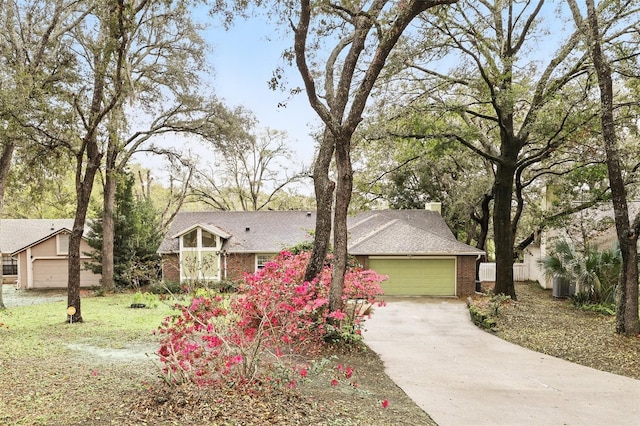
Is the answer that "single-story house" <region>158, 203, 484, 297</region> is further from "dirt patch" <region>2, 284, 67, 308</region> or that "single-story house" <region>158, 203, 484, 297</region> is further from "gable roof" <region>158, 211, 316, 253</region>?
"dirt patch" <region>2, 284, 67, 308</region>

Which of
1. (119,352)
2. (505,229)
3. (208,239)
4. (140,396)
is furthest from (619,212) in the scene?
(208,239)

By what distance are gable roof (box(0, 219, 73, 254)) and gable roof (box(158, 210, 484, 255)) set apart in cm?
1242

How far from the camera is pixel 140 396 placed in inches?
204

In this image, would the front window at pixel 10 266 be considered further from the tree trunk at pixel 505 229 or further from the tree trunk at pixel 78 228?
the tree trunk at pixel 505 229

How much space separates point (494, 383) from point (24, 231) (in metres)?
34.1

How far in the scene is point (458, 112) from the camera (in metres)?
15.0

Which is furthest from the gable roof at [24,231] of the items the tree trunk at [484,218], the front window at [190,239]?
the tree trunk at [484,218]

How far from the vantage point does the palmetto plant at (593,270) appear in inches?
551

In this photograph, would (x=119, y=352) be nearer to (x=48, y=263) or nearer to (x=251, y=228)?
(x=251, y=228)

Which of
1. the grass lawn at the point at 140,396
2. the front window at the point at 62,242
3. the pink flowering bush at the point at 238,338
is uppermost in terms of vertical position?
the front window at the point at 62,242

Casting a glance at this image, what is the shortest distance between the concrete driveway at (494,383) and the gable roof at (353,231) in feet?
26.5

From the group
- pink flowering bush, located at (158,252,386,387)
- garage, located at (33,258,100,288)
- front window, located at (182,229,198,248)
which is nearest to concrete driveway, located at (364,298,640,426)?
pink flowering bush, located at (158,252,386,387)

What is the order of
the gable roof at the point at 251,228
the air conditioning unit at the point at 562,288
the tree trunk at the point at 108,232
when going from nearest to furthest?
the air conditioning unit at the point at 562,288
the tree trunk at the point at 108,232
the gable roof at the point at 251,228

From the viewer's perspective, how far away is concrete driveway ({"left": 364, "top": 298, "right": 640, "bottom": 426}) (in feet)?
18.1
